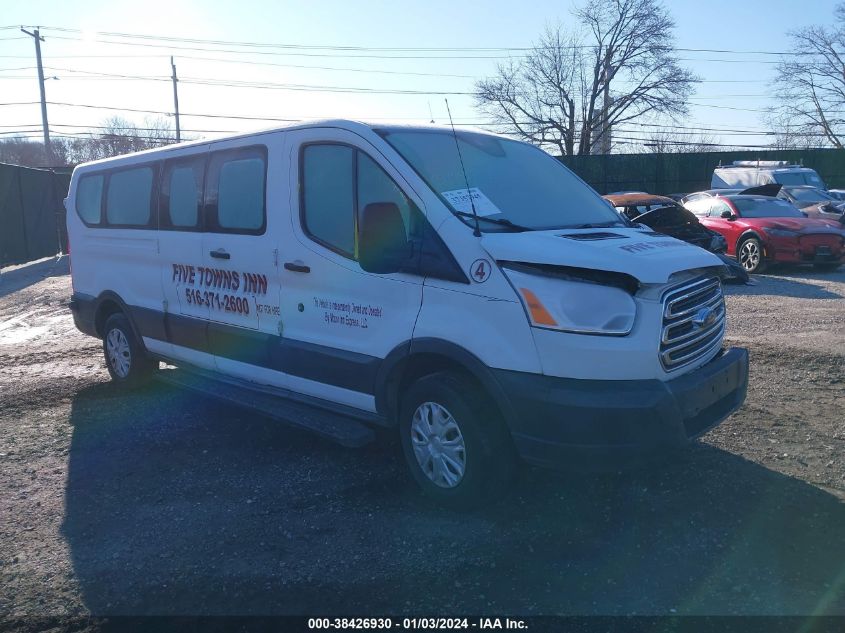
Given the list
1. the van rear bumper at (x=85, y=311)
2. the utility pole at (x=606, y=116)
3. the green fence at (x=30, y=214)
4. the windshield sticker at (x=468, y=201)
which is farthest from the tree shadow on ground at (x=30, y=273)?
the utility pole at (x=606, y=116)

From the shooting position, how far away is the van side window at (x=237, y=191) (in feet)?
17.3

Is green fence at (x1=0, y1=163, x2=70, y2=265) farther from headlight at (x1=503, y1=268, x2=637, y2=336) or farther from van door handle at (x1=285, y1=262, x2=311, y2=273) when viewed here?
headlight at (x1=503, y1=268, x2=637, y2=336)

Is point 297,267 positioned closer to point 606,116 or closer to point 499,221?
point 499,221

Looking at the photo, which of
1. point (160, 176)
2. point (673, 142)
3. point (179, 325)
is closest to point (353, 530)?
point (179, 325)

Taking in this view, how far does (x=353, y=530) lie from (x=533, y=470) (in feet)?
4.38

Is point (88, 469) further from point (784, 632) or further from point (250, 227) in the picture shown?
point (784, 632)

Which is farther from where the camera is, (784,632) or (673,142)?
(673,142)

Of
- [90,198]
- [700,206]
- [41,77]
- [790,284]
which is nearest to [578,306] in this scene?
[90,198]

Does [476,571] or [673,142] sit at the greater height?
[673,142]

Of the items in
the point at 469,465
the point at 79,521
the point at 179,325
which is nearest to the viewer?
the point at 469,465

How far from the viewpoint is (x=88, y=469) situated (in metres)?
5.18

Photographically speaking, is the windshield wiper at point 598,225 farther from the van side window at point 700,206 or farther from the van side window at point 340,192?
the van side window at point 700,206

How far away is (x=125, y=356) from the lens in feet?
23.8

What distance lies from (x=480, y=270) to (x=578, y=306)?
22.2 inches
